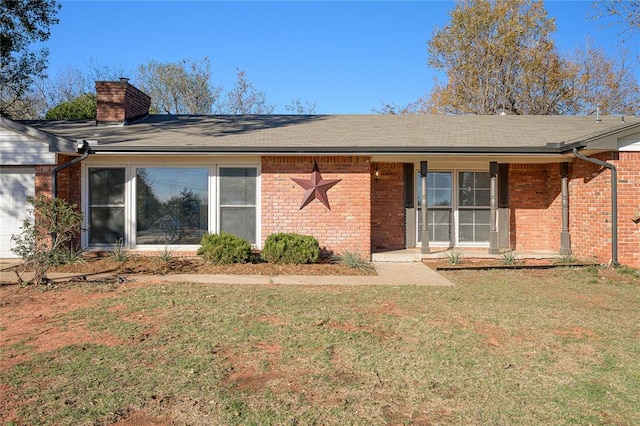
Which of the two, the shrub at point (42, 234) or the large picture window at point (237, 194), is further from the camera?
the large picture window at point (237, 194)

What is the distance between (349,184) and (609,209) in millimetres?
5758

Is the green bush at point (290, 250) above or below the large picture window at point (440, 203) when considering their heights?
below

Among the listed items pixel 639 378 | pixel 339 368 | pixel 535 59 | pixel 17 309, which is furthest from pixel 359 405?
pixel 535 59

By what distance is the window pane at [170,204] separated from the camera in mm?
11453

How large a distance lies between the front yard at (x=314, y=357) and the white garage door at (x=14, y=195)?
427cm

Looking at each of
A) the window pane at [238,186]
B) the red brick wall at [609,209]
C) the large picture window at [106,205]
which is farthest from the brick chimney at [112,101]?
the red brick wall at [609,209]

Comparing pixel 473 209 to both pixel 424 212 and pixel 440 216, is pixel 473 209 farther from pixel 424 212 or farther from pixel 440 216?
pixel 424 212

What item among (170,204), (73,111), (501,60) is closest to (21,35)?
(73,111)

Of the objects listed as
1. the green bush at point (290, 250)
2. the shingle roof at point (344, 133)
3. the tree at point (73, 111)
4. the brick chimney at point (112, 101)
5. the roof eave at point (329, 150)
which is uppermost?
the tree at point (73, 111)

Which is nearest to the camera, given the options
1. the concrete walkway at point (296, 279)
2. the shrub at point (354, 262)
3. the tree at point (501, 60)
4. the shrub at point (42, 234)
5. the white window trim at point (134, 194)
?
the shrub at point (42, 234)

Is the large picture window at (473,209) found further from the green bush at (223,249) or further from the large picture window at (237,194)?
the green bush at (223,249)

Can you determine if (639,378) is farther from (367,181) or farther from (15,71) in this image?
(15,71)

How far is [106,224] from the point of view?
453 inches

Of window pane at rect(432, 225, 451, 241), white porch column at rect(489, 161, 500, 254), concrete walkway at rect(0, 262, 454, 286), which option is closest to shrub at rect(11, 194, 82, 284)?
concrete walkway at rect(0, 262, 454, 286)
